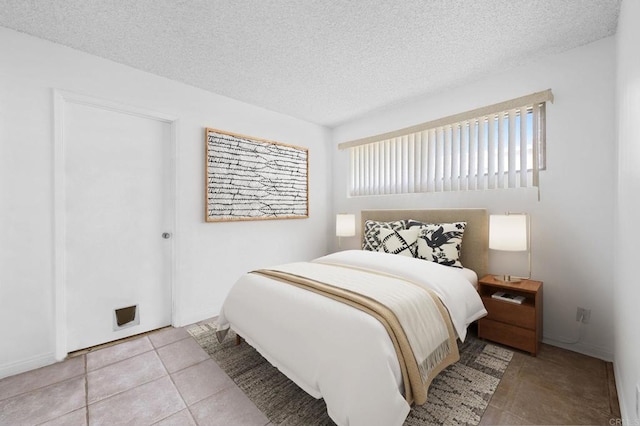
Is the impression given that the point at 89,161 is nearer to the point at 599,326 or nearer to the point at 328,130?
the point at 328,130

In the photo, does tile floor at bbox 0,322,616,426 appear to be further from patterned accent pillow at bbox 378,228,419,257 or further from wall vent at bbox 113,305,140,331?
patterned accent pillow at bbox 378,228,419,257

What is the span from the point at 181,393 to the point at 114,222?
164 cm

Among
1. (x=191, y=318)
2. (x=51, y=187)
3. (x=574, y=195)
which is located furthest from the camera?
(x=191, y=318)

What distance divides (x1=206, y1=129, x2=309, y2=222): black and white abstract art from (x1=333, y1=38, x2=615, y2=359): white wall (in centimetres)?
235

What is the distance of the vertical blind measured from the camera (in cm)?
247

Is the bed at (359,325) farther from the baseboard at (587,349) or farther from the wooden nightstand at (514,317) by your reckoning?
the baseboard at (587,349)

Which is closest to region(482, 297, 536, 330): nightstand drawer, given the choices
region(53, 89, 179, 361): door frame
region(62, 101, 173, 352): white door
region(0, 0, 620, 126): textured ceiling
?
region(0, 0, 620, 126): textured ceiling

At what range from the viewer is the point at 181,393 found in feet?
5.71

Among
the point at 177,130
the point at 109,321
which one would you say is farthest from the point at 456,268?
the point at 109,321

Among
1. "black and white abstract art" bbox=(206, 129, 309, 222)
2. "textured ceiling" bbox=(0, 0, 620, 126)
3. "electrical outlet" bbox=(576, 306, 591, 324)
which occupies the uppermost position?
"textured ceiling" bbox=(0, 0, 620, 126)

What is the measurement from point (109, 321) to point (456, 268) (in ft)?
10.6

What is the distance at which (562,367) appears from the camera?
1.97 meters

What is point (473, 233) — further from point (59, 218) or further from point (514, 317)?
point (59, 218)

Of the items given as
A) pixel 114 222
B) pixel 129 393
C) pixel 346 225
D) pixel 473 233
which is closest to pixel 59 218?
pixel 114 222
